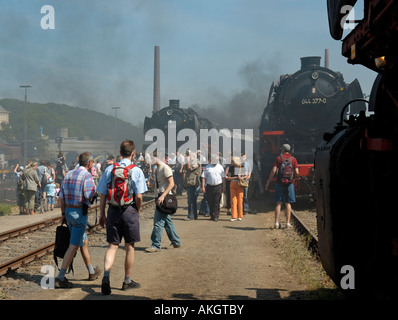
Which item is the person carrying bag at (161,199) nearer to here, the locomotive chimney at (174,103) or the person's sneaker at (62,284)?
the person's sneaker at (62,284)

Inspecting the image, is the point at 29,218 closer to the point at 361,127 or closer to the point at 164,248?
the point at 164,248

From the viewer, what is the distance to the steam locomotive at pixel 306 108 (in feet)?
52.9

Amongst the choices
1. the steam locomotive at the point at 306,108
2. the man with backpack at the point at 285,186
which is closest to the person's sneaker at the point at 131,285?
the man with backpack at the point at 285,186

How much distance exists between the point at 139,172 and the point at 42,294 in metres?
1.91

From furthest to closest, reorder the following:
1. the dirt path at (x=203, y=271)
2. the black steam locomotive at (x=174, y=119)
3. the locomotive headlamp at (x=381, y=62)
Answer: the black steam locomotive at (x=174, y=119) < the dirt path at (x=203, y=271) < the locomotive headlamp at (x=381, y=62)

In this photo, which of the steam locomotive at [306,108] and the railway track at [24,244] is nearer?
the railway track at [24,244]

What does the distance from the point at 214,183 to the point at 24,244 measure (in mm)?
5038

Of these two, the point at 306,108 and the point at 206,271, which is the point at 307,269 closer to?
the point at 206,271

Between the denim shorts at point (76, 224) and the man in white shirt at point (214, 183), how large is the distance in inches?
263

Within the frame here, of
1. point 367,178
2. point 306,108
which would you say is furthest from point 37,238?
point 306,108

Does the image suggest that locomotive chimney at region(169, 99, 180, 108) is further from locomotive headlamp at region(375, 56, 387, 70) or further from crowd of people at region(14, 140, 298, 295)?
locomotive headlamp at region(375, 56, 387, 70)

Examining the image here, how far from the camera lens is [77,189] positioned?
6715 mm

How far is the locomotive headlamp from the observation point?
3.61m
